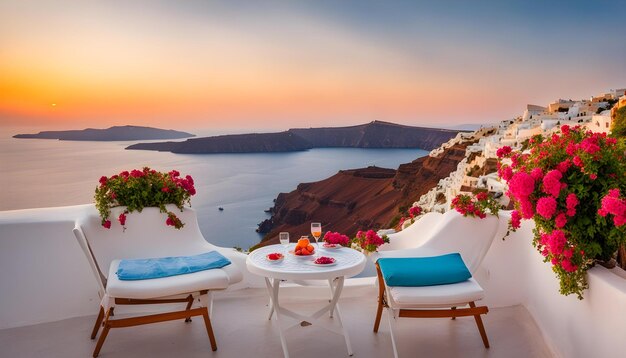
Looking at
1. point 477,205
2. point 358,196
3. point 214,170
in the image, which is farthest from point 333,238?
point 358,196

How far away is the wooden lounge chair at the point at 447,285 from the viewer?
9.52ft

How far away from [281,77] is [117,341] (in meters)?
12.8

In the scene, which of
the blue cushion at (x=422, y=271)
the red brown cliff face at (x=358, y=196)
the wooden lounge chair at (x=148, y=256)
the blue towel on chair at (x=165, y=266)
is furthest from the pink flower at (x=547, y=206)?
the red brown cliff face at (x=358, y=196)

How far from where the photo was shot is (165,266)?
324 cm

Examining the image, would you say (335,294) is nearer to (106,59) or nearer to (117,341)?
(117,341)

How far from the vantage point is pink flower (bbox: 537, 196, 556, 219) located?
2.44 metres

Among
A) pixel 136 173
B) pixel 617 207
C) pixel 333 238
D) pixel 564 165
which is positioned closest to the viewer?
pixel 617 207

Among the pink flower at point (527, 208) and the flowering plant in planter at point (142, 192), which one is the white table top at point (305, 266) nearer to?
the pink flower at point (527, 208)

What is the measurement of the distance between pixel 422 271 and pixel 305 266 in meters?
0.77

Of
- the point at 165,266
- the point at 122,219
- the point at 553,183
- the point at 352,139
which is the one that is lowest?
the point at 352,139

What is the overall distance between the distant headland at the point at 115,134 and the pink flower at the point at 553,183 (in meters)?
14.8

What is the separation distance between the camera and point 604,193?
2.42m

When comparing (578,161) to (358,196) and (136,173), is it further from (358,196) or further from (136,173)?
(358,196)

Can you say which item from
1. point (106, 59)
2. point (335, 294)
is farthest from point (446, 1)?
point (335, 294)
